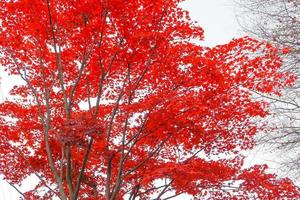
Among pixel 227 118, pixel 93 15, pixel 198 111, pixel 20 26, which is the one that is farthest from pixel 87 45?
pixel 227 118

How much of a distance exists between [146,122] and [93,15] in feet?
10.4

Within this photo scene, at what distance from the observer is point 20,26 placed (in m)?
12.0

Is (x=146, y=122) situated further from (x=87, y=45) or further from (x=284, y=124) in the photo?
(x=284, y=124)

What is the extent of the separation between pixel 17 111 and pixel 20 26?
2745mm

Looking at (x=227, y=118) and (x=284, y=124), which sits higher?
(x=227, y=118)

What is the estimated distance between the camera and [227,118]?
463 inches

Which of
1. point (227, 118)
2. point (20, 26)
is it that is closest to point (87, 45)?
point (20, 26)

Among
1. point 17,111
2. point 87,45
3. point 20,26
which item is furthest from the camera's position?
point 17,111

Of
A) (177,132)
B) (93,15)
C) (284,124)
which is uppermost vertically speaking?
(93,15)

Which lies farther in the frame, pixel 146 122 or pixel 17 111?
pixel 17 111

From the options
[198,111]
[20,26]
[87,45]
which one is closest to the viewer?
[198,111]

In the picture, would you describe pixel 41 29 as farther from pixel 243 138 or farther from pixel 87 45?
pixel 243 138

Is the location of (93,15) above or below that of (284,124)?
above

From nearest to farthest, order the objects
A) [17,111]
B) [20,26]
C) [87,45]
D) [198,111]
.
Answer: [198,111], [87,45], [20,26], [17,111]
